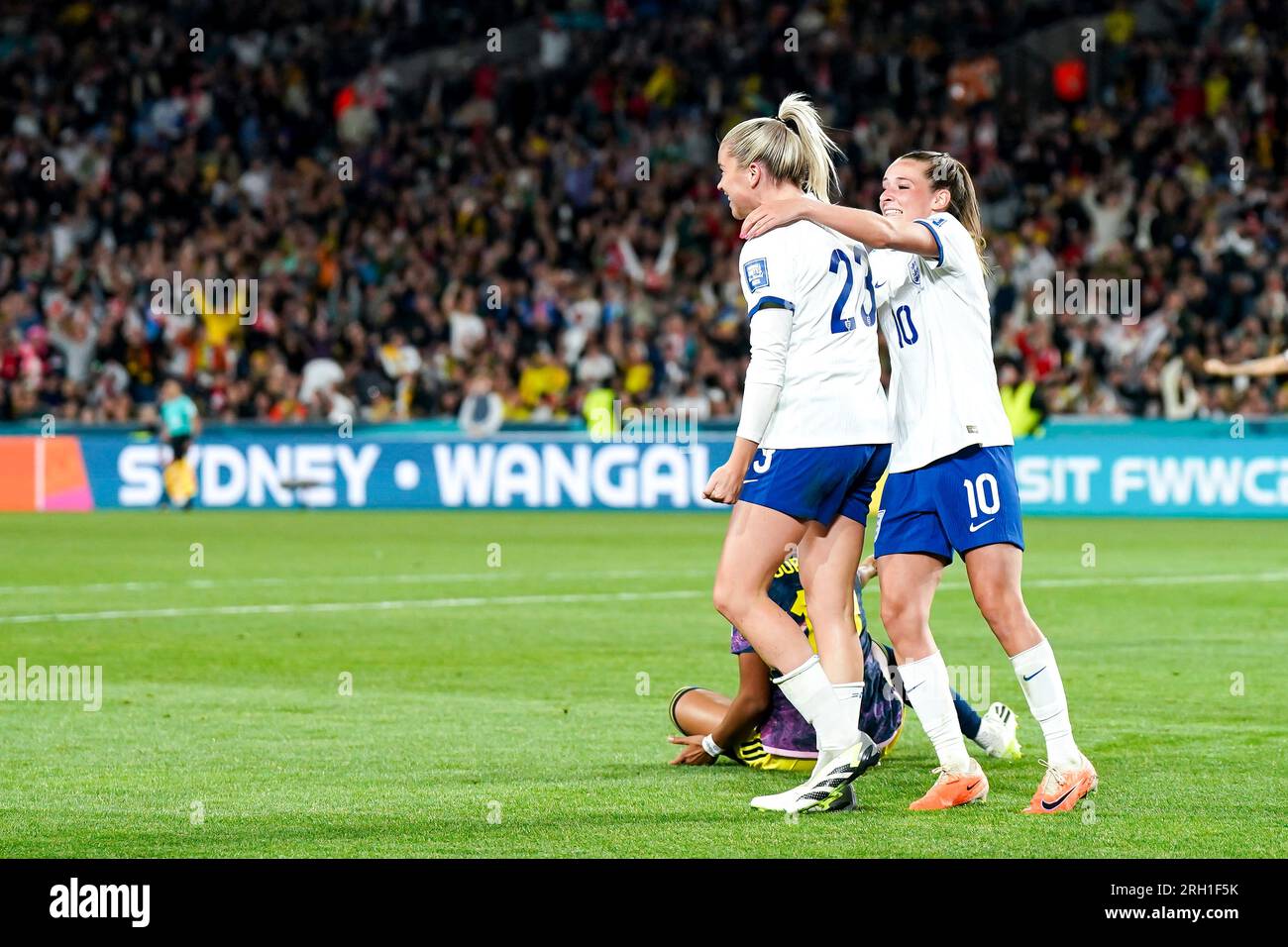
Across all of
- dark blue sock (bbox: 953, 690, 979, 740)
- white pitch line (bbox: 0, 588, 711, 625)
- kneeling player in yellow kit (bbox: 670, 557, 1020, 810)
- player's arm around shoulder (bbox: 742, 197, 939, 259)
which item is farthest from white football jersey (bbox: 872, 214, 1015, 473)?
white pitch line (bbox: 0, 588, 711, 625)

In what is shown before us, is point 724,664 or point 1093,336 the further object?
point 1093,336

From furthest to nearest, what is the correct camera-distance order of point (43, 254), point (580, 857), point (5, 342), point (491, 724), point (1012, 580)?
point (43, 254)
point (5, 342)
point (491, 724)
point (1012, 580)
point (580, 857)

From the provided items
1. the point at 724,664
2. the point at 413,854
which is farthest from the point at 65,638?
the point at 413,854

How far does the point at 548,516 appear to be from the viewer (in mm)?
26078

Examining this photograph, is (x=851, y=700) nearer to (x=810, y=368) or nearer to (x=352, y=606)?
(x=810, y=368)

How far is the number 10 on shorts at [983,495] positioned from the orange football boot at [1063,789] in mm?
897

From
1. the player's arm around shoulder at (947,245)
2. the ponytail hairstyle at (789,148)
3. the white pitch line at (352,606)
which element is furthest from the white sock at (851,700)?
the white pitch line at (352,606)

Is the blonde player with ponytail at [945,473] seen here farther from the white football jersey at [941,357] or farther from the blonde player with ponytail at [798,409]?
the blonde player with ponytail at [798,409]

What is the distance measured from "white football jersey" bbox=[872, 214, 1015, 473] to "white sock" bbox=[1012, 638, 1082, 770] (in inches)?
28.9

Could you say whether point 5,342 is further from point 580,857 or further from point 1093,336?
point 580,857

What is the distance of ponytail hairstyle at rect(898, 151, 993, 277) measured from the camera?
712 cm

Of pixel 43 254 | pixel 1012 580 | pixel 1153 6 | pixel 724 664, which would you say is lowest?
pixel 724 664

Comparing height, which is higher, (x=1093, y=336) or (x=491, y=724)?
(x=1093, y=336)
